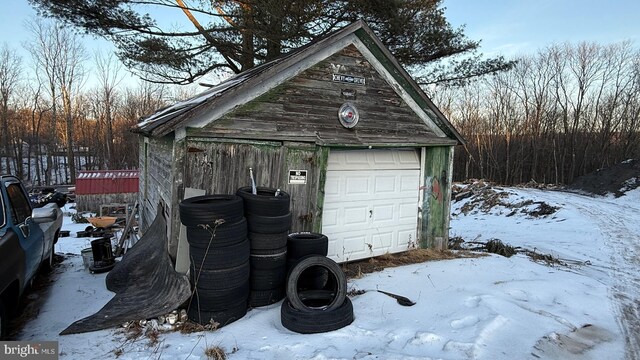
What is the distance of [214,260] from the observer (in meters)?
4.62

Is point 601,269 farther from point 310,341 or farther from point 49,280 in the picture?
point 49,280

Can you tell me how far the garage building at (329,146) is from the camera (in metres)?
5.64

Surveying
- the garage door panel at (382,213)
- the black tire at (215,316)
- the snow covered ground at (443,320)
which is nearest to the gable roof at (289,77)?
the garage door panel at (382,213)

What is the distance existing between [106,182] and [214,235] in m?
17.5

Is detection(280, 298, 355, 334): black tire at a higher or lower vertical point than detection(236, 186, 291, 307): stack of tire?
lower

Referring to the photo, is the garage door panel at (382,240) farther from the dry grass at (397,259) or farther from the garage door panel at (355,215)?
the garage door panel at (355,215)

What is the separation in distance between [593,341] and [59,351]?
630cm

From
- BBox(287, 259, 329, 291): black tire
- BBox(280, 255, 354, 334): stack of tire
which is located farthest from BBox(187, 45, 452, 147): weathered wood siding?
BBox(280, 255, 354, 334): stack of tire

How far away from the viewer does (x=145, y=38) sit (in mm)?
12555

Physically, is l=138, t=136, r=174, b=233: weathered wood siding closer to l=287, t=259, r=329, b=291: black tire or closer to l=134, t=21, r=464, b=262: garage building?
l=134, t=21, r=464, b=262: garage building

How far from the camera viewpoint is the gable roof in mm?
5367

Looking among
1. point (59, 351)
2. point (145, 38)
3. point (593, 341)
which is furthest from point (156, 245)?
point (145, 38)

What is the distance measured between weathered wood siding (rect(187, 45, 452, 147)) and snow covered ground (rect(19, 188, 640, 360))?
8.74 ft

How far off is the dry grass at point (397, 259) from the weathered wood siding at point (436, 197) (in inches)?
9.8
